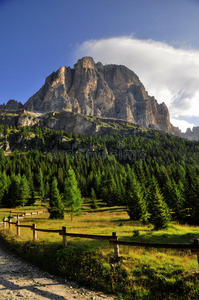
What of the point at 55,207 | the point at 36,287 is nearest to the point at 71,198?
the point at 55,207

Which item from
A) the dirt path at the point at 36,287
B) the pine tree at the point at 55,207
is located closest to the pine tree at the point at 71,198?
the pine tree at the point at 55,207

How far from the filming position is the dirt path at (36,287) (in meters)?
6.55

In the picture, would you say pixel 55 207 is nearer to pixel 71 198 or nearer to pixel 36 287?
pixel 71 198

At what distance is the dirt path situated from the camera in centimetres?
655

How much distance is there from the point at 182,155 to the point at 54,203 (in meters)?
161

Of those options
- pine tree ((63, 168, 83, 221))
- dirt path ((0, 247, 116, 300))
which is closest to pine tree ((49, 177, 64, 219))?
pine tree ((63, 168, 83, 221))

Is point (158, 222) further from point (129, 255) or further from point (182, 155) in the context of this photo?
point (182, 155)

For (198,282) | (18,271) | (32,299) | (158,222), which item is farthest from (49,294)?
(158,222)

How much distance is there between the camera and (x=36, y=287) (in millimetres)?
7398

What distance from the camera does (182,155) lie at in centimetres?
16862

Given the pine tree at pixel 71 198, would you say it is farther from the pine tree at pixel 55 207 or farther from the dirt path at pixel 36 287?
the dirt path at pixel 36 287

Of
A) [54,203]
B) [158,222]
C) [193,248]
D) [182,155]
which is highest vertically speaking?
[182,155]

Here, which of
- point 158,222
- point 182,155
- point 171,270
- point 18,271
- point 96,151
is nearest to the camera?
point 171,270

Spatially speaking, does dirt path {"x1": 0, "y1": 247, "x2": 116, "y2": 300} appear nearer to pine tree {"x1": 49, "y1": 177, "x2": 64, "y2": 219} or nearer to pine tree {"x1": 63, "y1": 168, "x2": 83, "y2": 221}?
pine tree {"x1": 49, "y1": 177, "x2": 64, "y2": 219}
